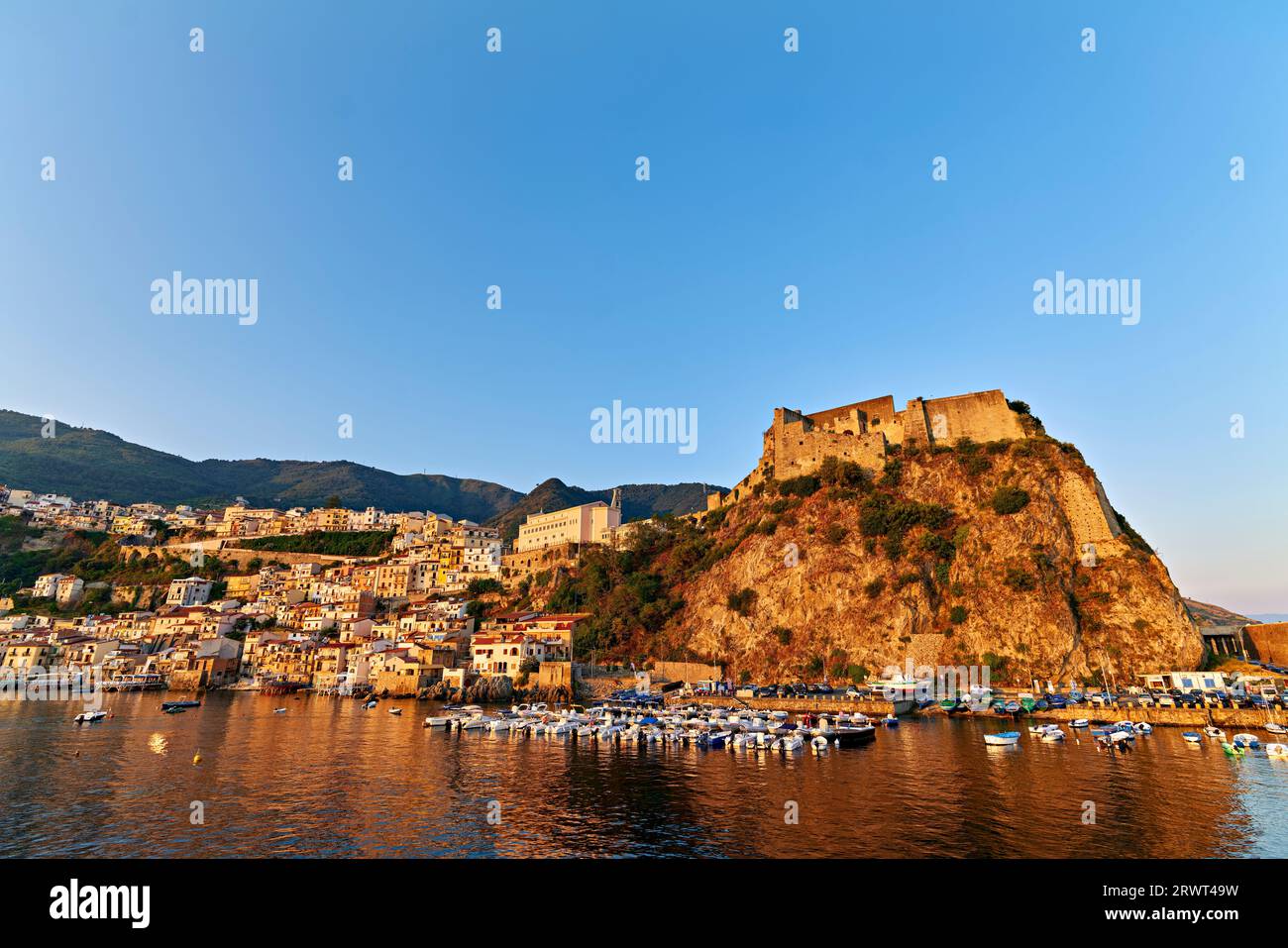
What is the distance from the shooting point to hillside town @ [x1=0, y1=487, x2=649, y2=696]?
71.0 meters

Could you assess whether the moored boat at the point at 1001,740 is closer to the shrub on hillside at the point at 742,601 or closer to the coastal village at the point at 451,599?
the coastal village at the point at 451,599

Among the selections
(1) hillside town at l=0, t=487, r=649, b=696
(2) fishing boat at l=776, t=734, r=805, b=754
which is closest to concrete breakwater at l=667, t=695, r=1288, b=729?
(2) fishing boat at l=776, t=734, r=805, b=754

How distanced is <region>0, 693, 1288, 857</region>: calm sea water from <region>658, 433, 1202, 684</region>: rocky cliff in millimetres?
12450

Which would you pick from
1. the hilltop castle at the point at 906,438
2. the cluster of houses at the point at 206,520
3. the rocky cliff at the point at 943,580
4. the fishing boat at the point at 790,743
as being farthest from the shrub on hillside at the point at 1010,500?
the cluster of houses at the point at 206,520

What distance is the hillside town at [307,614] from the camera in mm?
71000

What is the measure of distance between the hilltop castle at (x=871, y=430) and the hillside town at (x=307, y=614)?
83.6ft

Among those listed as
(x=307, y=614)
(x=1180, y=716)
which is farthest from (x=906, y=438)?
(x=307, y=614)

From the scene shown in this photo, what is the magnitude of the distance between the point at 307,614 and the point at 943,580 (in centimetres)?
8146

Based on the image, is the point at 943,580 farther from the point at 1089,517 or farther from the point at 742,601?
the point at 742,601

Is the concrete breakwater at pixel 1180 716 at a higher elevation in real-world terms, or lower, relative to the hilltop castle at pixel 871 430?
lower
